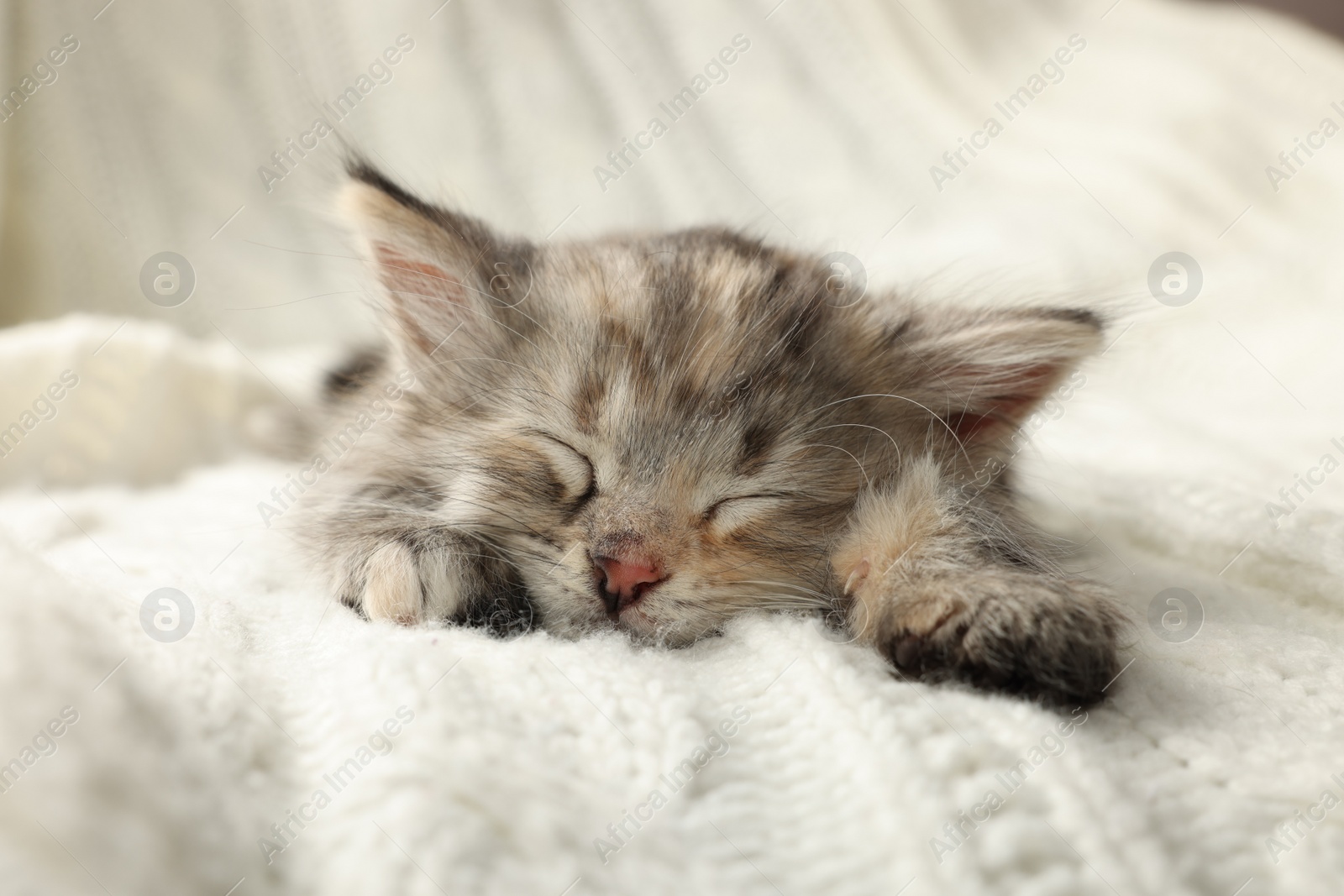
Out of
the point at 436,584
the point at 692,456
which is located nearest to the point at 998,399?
the point at 692,456

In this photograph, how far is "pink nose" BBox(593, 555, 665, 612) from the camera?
1.34 meters

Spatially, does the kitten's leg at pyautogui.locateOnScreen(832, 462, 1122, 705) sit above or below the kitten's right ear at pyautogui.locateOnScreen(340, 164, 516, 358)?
above

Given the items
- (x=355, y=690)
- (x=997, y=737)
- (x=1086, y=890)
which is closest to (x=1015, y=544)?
(x=997, y=737)

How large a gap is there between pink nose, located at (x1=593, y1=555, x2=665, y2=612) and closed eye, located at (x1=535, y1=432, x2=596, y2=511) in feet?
0.44

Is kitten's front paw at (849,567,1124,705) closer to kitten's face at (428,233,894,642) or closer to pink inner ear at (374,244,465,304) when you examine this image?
kitten's face at (428,233,894,642)

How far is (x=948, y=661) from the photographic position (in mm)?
1071

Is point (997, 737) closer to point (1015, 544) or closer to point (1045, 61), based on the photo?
point (1015, 544)

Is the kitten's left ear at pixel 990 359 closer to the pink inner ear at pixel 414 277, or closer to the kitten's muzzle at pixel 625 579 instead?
the kitten's muzzle at pixel 625 579

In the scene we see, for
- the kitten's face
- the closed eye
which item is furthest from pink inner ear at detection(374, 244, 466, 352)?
the closed eye

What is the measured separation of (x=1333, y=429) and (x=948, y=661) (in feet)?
5.11

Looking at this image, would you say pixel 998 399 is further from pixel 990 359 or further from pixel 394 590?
pixel 394 590

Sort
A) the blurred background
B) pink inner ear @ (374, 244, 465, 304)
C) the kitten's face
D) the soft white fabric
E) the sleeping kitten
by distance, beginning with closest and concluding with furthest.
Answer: the soft white fabric < the sleeping kitten < the kitten's face < pink inner ear @ (374, 244, 465, 304) < the blurred background

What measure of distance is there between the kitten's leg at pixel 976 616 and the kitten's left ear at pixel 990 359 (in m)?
0.43

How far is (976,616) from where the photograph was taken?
107cm
